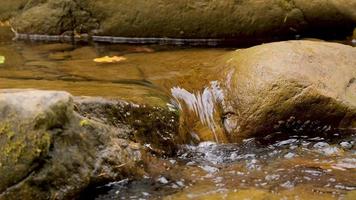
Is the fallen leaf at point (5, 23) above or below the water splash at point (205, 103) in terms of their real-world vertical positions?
above

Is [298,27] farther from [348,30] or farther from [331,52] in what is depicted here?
[331,52]

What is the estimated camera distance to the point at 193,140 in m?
4.59

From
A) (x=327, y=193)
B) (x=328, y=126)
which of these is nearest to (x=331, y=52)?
(x=328, y=126)

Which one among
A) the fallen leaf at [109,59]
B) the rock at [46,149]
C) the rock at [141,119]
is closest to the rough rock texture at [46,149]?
the rock at [46,149]

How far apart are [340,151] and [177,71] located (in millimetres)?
1901

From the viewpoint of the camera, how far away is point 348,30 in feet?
23.7

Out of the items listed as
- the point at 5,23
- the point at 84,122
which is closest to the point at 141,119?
the point at 84,122

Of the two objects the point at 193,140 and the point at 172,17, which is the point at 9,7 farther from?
the point at 193,140

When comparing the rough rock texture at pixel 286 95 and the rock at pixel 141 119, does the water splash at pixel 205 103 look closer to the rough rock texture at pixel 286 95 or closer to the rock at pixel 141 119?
the rough rock texture at pixel 286 95

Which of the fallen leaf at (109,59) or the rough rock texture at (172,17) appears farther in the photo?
the rough rock texture at (172,17)

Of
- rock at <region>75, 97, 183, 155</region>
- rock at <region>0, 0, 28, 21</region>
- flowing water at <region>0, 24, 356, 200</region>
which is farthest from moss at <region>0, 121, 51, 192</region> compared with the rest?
rock at <region>0, 0, 28, 21</region>

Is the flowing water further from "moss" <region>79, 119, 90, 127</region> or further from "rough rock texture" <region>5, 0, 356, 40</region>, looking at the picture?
"rough rock texture" <region>5, 0, 356, 40</region>

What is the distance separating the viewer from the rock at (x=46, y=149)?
3213 millimetres

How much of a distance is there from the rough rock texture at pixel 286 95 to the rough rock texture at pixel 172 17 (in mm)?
1825
